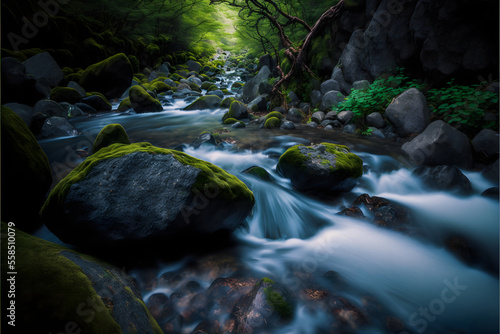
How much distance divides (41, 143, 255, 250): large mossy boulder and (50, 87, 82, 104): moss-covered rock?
943 centimetres

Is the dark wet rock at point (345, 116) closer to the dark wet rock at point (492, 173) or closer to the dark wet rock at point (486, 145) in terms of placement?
the dark wet rock at point (486, 145)

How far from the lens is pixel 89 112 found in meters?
9.83

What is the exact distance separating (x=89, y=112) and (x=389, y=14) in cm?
1196

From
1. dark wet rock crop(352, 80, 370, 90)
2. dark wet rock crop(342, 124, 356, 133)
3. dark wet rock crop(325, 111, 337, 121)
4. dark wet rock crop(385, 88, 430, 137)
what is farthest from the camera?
dark wet rock crop(325, 111, 337, 121)

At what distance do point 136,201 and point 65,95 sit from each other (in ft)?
34.0

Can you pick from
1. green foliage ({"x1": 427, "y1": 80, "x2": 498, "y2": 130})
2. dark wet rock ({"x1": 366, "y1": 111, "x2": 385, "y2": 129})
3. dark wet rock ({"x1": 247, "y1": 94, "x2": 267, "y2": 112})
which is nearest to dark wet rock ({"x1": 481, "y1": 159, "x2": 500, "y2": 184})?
green foliage ({"x1": 427, "y1": 80, "x2": 498, "y2": 130})

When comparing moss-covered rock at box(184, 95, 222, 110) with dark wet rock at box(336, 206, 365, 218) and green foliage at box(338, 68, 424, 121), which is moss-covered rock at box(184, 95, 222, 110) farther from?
dark wet rock at box(336, 206, 365, 218)

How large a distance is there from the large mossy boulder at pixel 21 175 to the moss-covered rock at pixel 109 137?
57.3 inches

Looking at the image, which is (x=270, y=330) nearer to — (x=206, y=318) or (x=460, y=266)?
(x=206, y=318)

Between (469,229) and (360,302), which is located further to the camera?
(469,229)

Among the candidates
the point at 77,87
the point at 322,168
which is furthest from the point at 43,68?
the point at 322,168

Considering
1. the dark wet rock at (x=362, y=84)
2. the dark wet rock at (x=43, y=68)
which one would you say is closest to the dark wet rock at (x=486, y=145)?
the dark wet rock at (x=362, y=84)

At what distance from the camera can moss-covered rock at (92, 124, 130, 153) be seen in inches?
174

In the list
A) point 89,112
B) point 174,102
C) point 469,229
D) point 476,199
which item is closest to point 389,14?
point 476,199
